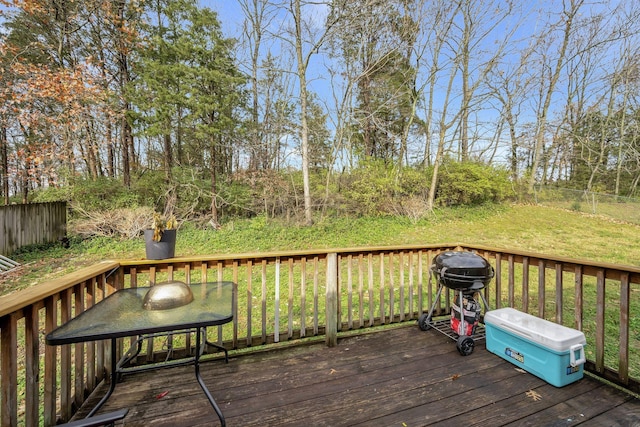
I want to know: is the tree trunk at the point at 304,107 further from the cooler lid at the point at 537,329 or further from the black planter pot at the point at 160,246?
the cooler lid at the point at 537,329

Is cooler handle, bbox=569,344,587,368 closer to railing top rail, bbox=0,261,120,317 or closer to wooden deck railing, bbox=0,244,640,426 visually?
wooden deck railing, bbox=0,244,640,426

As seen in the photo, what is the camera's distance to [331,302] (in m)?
2.44

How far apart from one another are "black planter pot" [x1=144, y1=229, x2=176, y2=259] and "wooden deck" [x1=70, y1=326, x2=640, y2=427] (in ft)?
2.83

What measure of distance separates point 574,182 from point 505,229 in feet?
35.1

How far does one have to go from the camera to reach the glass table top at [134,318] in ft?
3.92

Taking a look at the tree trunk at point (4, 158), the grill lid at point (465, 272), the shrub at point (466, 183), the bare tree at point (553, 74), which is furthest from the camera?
the bare tree at point (553, 74)

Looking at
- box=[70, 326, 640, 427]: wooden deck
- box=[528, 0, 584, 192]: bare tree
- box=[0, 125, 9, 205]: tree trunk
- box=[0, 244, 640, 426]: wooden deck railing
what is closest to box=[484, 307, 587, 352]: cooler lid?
box=[0, 244, 640, 426]: wooden deck railing

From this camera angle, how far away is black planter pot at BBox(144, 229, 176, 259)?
2.18 metres

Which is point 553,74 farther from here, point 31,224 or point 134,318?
point 31,224

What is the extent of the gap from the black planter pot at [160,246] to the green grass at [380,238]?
4010mm

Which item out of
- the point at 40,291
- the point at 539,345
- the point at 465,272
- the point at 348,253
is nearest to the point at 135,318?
the point at 40,291

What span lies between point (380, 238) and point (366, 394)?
18.4 feet

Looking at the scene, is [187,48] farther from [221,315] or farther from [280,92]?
[221,315]

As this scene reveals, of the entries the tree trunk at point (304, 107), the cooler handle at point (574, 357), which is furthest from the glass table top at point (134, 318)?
the tree trunk at point (304, 107)
